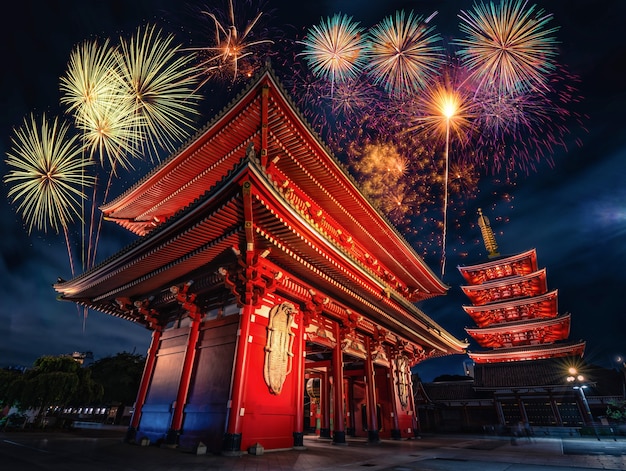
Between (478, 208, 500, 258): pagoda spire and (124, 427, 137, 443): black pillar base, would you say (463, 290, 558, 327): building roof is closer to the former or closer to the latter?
(478, 208, 500, 258): pagoda spire

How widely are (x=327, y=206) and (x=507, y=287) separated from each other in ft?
97.2

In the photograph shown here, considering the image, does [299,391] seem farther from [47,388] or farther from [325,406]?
[47,388]

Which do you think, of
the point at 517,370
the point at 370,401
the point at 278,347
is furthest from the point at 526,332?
the point at 278,347

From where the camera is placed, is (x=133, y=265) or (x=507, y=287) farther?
(x=507, y=287)

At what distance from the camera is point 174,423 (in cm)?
915

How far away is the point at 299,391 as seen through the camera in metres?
9.77

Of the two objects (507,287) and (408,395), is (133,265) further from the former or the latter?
(507,287)

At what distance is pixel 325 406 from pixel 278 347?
31.1ft

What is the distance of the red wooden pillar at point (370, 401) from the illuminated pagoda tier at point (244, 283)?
0.19ft

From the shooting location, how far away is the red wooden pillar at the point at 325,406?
14883mm

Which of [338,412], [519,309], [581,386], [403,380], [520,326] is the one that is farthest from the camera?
[519,309]

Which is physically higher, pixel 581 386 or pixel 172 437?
pixel 581 386

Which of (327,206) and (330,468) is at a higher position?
(327,206)

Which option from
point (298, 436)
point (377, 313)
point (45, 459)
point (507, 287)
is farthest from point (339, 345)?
point (507, 287)
